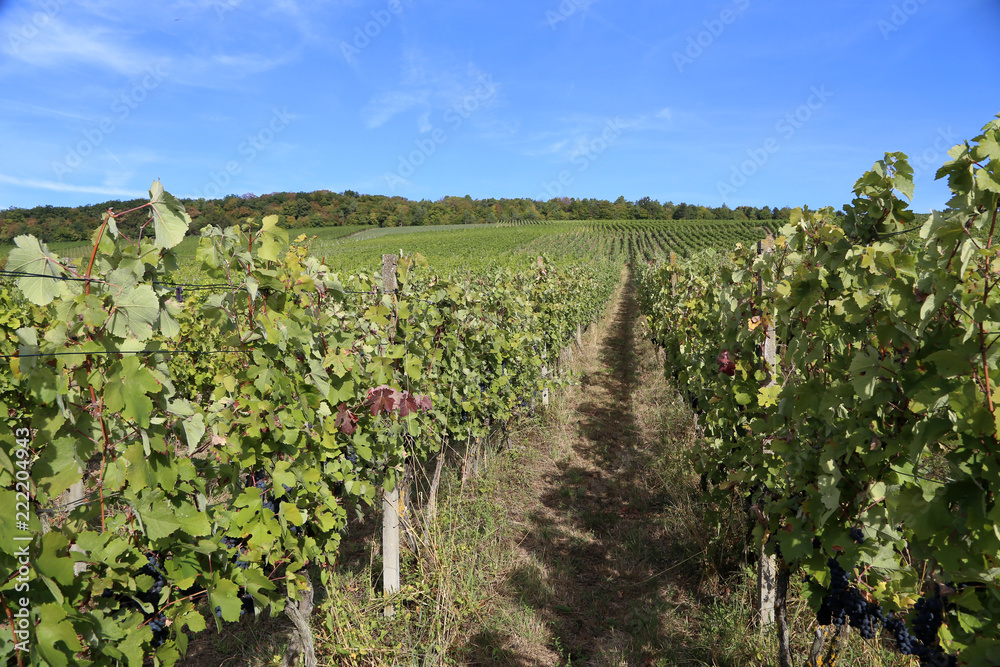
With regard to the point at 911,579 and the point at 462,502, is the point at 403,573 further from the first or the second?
the point at 911,579

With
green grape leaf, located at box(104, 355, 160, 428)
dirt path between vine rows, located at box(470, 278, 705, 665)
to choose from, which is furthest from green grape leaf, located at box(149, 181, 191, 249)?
dirt path between vine rows, located at box(470, 278, 705, 665)

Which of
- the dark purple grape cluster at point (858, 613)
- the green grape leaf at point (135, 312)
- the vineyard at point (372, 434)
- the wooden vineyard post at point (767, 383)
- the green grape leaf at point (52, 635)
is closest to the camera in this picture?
the green grape leaf at point (52, 635)

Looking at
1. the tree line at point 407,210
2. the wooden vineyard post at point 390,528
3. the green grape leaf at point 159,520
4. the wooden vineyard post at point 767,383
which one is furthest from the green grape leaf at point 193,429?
the tree line at point 407,210

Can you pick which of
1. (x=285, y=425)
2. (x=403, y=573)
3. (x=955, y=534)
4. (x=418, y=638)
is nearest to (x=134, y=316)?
(x=285, y=425)

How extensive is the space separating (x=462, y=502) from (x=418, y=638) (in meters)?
1.47

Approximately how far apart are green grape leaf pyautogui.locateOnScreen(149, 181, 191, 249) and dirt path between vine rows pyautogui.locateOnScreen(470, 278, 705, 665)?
109 inches

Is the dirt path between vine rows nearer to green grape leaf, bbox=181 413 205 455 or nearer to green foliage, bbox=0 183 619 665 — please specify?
green foliage, bbox=0 183 619 665

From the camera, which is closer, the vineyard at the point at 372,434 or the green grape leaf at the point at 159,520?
the vineyard at the point at 372,434

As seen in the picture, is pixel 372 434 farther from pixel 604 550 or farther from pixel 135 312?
pixel 604 550

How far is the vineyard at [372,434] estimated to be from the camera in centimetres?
125

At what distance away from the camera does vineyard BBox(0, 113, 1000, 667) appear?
125cm

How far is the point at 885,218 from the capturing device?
74.3 inches

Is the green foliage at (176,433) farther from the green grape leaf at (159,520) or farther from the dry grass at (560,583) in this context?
the dry grass at (560,583)

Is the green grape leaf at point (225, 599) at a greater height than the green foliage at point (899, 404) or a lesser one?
lesser
